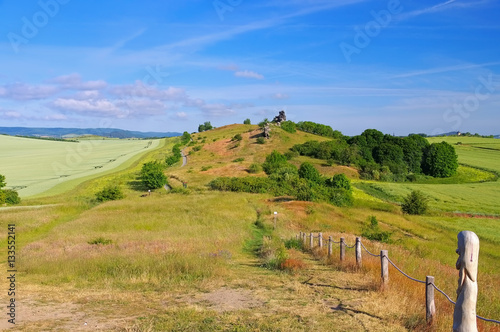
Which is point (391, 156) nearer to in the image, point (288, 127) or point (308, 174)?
point (288, 127)

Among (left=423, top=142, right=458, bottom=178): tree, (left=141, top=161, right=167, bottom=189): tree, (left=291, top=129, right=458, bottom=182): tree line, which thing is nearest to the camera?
(left=141, top=161, right=167, bottom=189): tree

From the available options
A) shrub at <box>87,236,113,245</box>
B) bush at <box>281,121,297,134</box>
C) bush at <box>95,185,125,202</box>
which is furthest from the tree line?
shrub at <box>87,236,113,245</box>

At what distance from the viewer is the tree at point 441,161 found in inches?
3211

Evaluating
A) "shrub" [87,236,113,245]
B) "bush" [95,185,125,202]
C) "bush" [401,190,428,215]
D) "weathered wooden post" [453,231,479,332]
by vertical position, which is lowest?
"bush" [401,190,428,215]

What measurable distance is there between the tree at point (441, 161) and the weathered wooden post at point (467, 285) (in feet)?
273

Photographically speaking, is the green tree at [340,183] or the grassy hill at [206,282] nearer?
the grassy hill at [206,282]

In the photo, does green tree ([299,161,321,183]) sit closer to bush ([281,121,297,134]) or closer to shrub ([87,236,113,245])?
shrub ([87,236,113,245])

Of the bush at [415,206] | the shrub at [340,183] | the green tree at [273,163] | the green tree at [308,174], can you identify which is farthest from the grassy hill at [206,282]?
the green tree at [273,163]

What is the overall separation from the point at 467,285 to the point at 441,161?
84349 mm

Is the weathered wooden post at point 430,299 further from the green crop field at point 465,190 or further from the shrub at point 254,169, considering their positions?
the shrub at point 254,169

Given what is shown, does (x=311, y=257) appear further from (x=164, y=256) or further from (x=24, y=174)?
(x=24, y=174)

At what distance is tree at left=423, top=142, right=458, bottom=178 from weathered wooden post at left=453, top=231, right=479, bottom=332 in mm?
83347

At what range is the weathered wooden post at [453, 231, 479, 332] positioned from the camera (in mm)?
5893

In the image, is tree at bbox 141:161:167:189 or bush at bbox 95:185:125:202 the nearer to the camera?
bush at bbox 95:185:125:202
